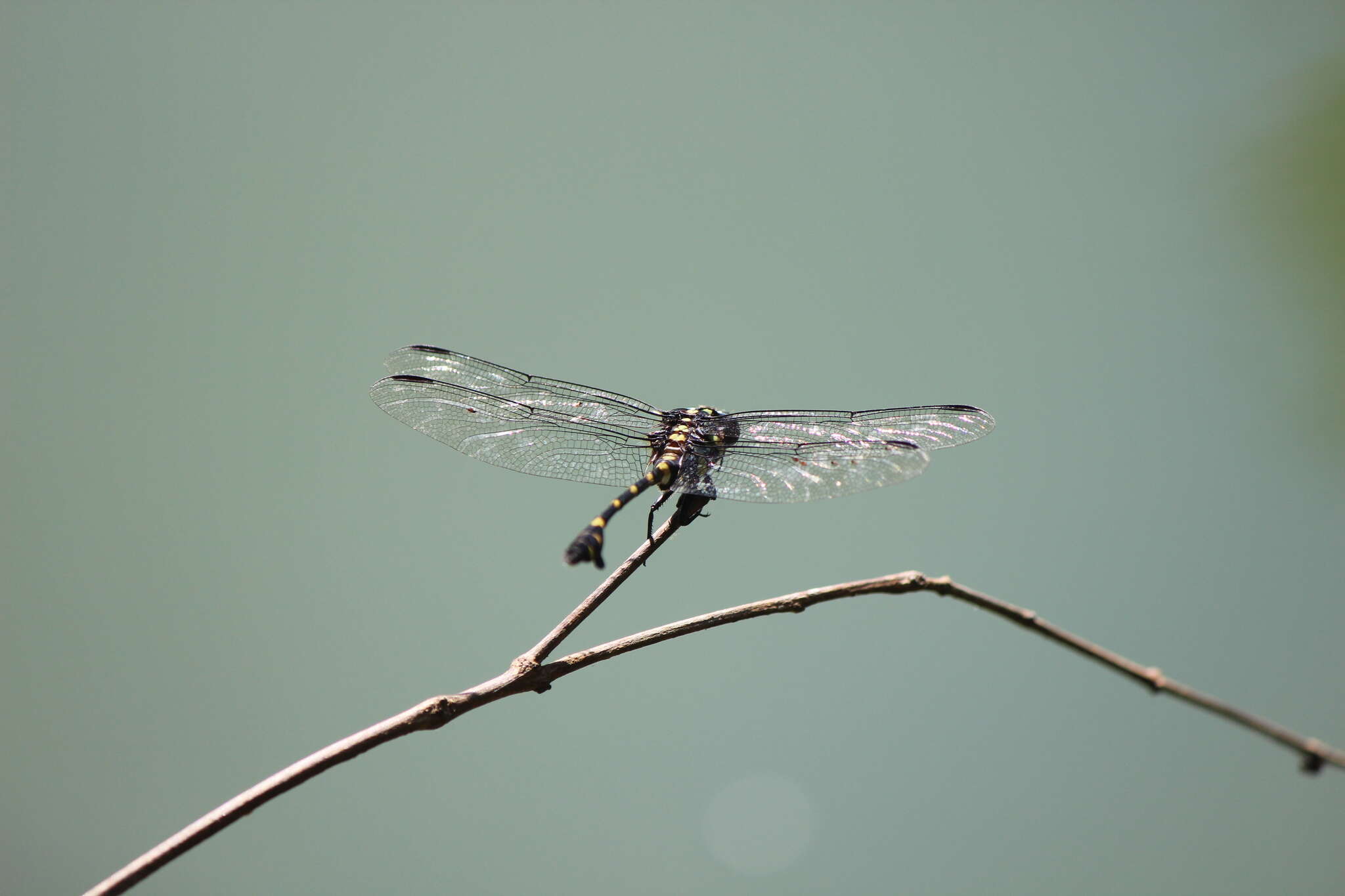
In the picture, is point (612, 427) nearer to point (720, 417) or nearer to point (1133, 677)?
point (720, 417)

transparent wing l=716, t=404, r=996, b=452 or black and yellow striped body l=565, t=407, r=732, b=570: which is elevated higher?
transparent wing l=716, t=404, r=996, b=452

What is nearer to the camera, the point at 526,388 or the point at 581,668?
the point at 581,668

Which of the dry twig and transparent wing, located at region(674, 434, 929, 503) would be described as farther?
transparent wing, located at region(674, 434, 929, 503)

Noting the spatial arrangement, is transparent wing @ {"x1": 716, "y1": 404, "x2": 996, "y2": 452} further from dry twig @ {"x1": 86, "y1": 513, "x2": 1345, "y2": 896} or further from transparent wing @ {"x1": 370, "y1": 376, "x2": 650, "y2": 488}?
dry twig @ {"x1": 86, "y1": 513, "x2": 1345, "y2": 896}

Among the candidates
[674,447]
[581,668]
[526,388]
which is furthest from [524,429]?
[581,668]

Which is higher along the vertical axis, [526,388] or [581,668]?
[526,388]

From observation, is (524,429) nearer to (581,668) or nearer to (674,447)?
(674,447)

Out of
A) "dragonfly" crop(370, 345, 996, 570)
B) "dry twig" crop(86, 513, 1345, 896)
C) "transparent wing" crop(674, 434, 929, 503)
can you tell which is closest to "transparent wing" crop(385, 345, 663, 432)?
"dragonfly" crop(370, 345, 996, 570)

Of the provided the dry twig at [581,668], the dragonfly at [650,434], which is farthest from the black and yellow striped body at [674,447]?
the dry twig at [581,668]
